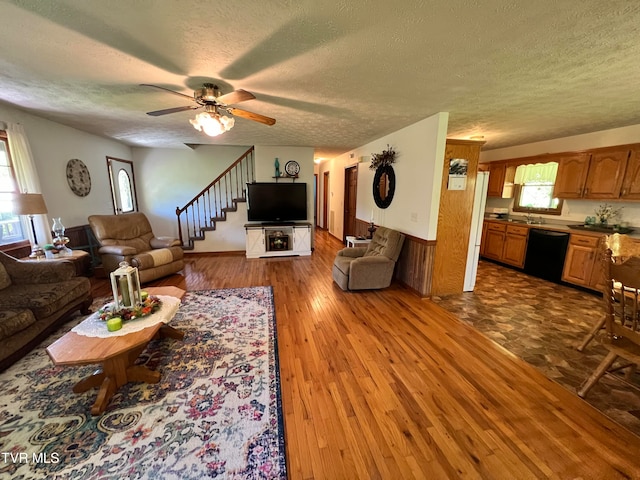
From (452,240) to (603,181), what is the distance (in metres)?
2.66

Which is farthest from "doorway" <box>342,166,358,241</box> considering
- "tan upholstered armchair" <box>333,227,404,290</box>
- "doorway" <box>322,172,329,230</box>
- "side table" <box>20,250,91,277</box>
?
"side table" <box>20,250,91,277</box>

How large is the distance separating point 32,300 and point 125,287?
3.33 feet

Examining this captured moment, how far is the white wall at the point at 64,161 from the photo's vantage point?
3.54m

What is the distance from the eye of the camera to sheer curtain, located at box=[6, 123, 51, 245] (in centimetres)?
317

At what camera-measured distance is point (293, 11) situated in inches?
54.9

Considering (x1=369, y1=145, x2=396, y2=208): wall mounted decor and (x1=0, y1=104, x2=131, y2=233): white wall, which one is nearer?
(x1=0, y1=104, x2=131, y2=233): white wall

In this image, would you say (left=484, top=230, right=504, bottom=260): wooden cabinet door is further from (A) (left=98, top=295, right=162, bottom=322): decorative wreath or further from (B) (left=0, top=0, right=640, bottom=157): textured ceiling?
(A) (left=98, top=295, right=162, bottom=322): decorative wreath

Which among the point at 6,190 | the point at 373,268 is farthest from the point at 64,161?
the point at 373,268

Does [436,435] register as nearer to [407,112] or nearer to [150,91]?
[407,112]

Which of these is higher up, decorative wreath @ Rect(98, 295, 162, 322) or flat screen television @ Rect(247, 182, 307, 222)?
flat screen television @ Rect(247, 182, 307, 222)

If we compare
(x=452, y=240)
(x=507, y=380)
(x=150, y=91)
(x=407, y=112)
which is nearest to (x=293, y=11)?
(x=150, y=91)

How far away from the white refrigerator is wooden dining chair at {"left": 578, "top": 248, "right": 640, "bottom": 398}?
186cm

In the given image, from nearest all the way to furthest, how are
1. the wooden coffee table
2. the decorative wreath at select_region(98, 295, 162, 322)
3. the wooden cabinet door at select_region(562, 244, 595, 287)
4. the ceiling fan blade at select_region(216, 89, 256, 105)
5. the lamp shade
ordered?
the wooden coffee table < the decorative wreath at select_region(98, 295, 162, 322) < the ceiling fan blade at select_region(216, 89, 256, 105) < the lamp shade < the wooden cabinet door at select_region(562, 244, 595, 287)

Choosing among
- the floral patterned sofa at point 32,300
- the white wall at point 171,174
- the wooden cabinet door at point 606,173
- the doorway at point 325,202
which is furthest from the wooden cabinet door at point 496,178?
the floral patterned sofa at point 32,300
